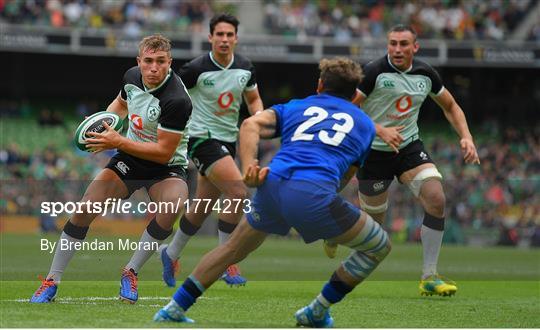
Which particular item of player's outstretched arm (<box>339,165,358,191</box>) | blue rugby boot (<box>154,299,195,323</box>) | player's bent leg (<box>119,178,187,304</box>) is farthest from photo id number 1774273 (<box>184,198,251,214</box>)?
blue rugby boot (<box>154,299,195,323</box>)

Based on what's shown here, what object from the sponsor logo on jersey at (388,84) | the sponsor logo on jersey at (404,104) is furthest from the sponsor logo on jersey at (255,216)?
the sponsor logo on jersey at (404,104)

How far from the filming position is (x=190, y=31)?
32250 mm

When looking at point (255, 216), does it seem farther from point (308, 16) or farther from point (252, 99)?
point (308, 16)

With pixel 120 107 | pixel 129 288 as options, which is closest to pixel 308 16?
pixel 120 107

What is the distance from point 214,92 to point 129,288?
9.86 ft

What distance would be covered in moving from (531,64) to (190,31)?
1052 centimetres

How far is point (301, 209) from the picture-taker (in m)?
7.16

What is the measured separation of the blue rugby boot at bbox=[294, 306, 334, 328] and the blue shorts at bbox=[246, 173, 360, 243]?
2.05 ft

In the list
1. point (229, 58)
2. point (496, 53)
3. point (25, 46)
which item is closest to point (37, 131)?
point (25, 46)

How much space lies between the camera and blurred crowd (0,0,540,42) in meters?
31.9

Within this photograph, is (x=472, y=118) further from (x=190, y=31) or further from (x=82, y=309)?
(x=82, y=309)

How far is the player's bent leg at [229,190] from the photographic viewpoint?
36.2ft

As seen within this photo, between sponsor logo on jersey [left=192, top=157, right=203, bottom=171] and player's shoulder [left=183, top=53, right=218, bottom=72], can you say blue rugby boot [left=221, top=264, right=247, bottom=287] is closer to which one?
sponsor logo on jersey [left=192, top=157, right=203, bottom=171]

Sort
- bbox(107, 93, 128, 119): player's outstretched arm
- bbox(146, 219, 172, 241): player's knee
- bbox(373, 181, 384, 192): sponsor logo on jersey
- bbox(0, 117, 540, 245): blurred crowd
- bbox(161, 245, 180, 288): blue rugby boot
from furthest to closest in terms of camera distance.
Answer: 1. bbox(0, 117, 540, 245): blurred crowd
2. bbox(373, 181, 384, 192): sponsor logo on jersey
3. bbox(161, 245, 180, 288): blue rugby boot
4. bbox(107, 93, 128, 119): player's outstretched arm
5. bbox(146, 219, 172, 241): player's knee
